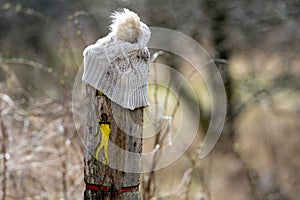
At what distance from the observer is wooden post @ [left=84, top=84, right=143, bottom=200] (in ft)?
7.65

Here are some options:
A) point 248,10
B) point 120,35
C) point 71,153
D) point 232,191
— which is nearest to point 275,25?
point 248,10

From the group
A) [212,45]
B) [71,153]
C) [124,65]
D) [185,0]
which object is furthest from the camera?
[212,45]

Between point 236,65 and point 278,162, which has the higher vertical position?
point 236,65

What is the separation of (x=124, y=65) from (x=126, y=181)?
451 mm

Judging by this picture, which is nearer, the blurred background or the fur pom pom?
the fur pom pom

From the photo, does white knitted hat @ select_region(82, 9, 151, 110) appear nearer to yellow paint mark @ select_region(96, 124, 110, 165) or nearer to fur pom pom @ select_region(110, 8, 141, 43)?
fur pom pom @ select_region(110, 8, 141, 43)

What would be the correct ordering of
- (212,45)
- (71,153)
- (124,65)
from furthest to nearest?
1. (212,45)
2. (71,153)
3. (124,65)

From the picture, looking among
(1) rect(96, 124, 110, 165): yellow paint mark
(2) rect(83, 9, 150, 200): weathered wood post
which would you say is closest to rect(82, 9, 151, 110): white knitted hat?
(2) rect(83, 9, 150, 200): weathered wood post

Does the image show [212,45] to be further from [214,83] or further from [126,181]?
[126,181]

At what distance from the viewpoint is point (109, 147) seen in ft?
7.67

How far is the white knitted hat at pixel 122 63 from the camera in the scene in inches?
91.6

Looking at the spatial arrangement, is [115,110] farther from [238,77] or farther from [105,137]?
[238,77]

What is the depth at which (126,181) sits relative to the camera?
237cm

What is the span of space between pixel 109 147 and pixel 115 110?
0.14 meters
